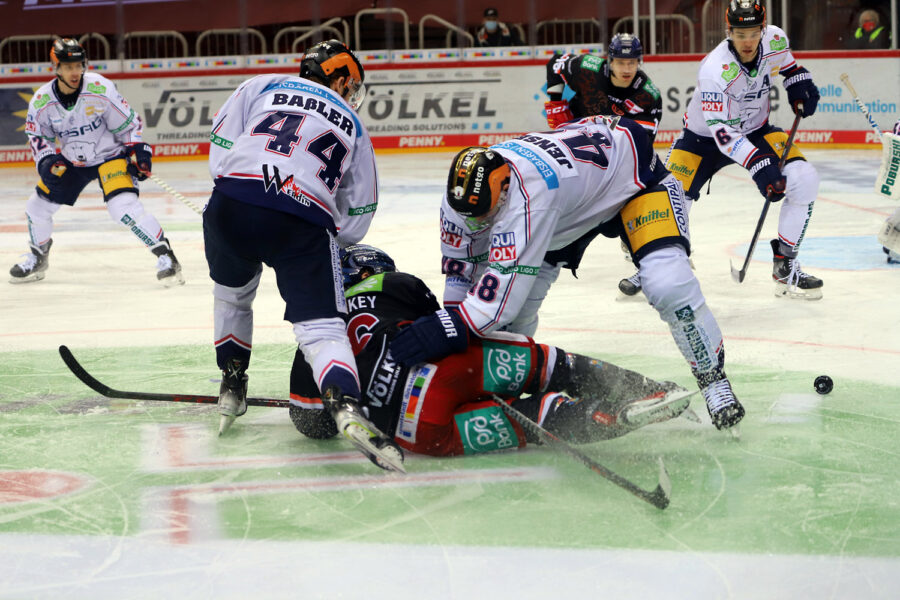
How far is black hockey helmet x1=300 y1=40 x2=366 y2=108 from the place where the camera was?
12.2 feet

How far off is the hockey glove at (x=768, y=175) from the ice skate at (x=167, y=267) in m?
3.36

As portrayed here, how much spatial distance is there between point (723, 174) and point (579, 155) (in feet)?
26.5

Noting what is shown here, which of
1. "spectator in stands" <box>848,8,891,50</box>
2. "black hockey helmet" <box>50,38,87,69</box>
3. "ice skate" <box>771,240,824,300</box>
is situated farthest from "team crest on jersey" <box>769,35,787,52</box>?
"spectator in stands" <box>848,8,891,50</box>

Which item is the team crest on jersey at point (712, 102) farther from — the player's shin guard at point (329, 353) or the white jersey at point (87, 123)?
the white jersey at point (87, 123)

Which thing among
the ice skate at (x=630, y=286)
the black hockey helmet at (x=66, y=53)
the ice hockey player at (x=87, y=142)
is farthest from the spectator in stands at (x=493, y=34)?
the ice skate at (x=630, y=286)

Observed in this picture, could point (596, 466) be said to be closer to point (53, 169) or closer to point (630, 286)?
point (630, 286)

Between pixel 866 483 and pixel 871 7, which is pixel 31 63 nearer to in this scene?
pixel 871 7

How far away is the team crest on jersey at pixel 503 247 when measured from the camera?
331 cm

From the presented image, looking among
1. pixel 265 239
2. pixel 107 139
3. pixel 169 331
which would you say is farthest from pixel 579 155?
pixel 107 139

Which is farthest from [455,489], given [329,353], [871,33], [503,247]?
[871,33]

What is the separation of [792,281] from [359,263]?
116 inches

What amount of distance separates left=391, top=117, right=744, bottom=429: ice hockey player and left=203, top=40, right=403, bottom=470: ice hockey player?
24cm

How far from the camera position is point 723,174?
1126cm

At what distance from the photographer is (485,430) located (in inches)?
135
